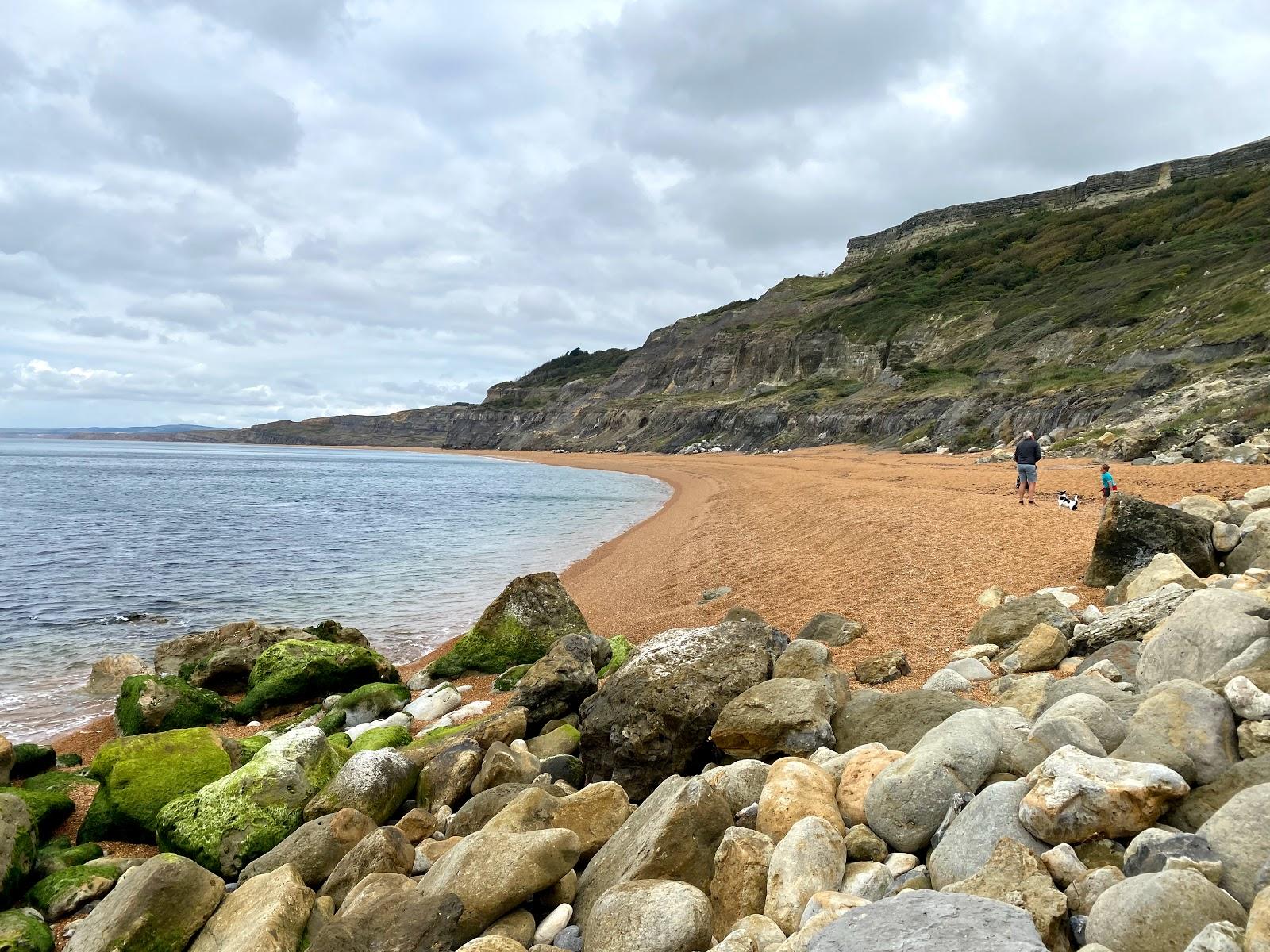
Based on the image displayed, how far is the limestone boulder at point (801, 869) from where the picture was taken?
389 centimetres

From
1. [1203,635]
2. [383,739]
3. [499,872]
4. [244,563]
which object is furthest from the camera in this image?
[244,563]

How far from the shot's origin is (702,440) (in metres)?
94.5

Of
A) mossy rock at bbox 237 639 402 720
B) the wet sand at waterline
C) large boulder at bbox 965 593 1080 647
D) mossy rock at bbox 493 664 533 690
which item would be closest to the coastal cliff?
the wet sand at waterline

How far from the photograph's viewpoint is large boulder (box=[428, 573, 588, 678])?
1184 centimetres

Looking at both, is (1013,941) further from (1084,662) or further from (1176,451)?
(1176,451)

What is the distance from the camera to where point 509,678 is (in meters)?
10.9

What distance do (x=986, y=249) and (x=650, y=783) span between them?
11678cm

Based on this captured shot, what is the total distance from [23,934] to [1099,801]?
698 cm

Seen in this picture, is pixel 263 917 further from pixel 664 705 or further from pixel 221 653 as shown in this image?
pixel 221 653

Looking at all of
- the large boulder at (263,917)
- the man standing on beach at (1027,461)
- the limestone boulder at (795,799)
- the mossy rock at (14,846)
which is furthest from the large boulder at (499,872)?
the man standing on beach at (1027,461)

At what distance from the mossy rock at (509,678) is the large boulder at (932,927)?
793 cm

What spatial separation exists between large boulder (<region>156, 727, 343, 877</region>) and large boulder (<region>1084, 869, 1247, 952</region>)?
617 cm

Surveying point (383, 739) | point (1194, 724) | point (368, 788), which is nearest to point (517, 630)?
point (383, 739)

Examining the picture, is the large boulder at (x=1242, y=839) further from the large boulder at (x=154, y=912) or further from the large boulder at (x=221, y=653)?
the large boulder at (x=221, y=653)
